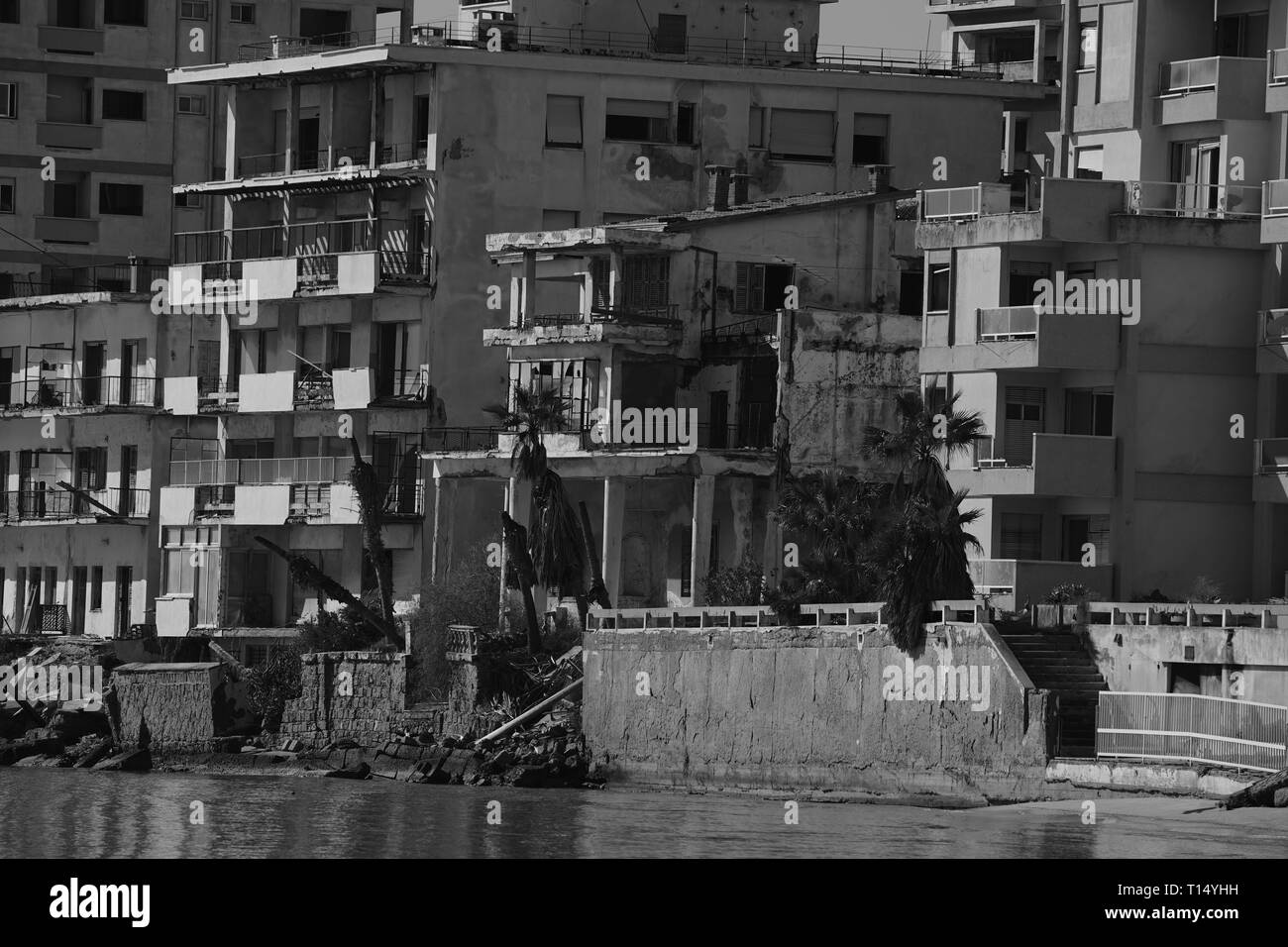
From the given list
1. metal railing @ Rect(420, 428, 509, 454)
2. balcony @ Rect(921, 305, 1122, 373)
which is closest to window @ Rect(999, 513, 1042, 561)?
balcony @ Rect(921, 305, 1122, 373)

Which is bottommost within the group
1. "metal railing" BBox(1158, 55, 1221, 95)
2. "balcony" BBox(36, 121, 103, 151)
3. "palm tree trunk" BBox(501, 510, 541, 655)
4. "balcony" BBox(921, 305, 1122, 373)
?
"palm tree trunk" BBox(501, 510, 541, 655)

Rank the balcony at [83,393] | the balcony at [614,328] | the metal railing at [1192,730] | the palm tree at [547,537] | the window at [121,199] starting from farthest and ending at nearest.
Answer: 1. the window at [121,199]
2. the balcony at [83,393]
3. the balcony at [614,328]
4. the palm tree at [547,537]
5. the metal railing at [1192,730]

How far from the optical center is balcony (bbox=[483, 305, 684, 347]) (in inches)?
3324

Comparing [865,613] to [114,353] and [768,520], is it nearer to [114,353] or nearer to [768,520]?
[768,520]

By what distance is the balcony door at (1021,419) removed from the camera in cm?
7431

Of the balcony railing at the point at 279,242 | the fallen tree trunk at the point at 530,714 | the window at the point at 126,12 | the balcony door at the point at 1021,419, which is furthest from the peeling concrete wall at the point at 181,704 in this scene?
the window at the point at 126,12

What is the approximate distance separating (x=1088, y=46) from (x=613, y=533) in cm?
1786

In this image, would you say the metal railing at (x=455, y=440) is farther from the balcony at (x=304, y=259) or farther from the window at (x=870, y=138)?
the window at (x=870, y=138)

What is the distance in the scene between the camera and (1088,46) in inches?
3071

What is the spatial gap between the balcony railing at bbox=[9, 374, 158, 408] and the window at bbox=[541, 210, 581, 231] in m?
15.6

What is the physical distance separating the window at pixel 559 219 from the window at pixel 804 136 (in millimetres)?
6396

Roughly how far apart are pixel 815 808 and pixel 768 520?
18154 mm

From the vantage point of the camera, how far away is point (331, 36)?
342 feet

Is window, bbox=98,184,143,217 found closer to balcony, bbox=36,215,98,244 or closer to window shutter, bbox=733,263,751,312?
balcony, bbox=36,215,98,244
